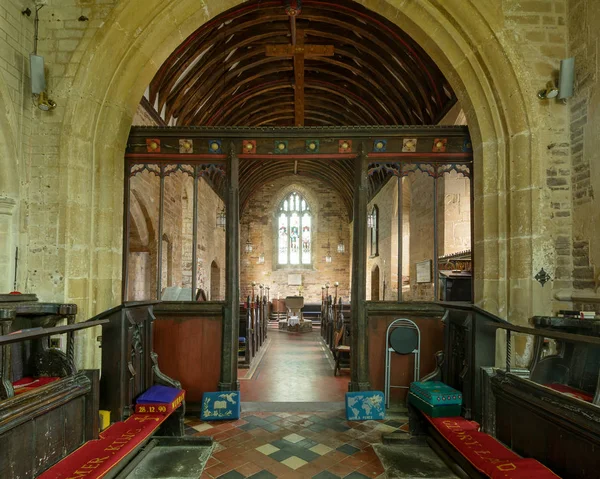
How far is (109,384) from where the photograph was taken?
10.1 ft

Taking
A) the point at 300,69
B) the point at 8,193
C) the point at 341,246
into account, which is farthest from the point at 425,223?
the point at 341,246

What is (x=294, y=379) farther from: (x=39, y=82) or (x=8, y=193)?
(x=39, y=82)

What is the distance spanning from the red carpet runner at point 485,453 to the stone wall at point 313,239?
1371cm

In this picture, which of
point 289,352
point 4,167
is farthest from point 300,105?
point 4,167

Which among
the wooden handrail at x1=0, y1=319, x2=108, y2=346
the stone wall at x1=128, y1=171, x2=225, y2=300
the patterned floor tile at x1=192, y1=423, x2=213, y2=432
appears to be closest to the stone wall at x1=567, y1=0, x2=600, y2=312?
the patterned floor tile at x1=192, y1=423, x2=213, y2=432

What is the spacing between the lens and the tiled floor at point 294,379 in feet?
15.6

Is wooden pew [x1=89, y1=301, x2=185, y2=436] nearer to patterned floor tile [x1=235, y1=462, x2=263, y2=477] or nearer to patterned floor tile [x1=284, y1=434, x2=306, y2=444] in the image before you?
patterned floor tile [x1=235, y1=462, x2=263, y2=477]

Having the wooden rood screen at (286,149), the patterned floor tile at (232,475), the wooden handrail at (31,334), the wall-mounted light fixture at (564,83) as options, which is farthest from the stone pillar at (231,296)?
the wall-mounted light fixture at (564,83)

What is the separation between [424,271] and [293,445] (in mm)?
5023

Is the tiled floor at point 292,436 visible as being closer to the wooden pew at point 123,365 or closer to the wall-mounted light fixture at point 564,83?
the wooden pew at point 123,365

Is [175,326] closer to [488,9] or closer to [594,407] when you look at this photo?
[594,407]

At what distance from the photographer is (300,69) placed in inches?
310

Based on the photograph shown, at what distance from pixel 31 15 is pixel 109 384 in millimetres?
3553

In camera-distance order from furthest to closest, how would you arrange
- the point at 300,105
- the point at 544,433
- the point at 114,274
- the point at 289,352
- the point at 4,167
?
the point at 300,105, the point at 289,352, the point at 114,274, the point at 4,167, the point at 544,433
